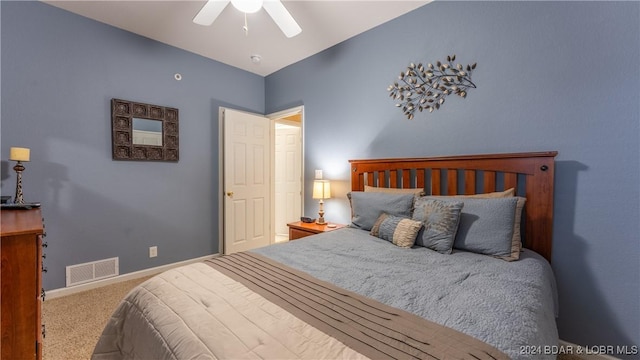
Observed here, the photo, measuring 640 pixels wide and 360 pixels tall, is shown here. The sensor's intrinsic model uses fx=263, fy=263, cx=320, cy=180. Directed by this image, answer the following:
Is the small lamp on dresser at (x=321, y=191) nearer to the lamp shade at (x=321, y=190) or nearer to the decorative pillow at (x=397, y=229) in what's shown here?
the lamp shade at (x=321, y=190)

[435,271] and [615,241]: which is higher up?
[615,241]

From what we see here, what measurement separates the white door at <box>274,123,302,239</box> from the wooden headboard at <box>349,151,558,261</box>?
2.40 meters

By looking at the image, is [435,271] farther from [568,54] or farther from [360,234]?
[568,54]

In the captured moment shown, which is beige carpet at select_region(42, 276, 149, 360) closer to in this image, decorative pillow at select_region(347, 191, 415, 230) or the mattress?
the mattress

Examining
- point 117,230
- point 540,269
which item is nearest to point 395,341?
point 540,269

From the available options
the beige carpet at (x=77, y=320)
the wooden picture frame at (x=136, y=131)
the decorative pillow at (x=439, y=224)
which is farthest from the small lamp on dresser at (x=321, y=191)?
the beige carpet at (x=77, y=320)

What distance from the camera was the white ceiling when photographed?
2.41m

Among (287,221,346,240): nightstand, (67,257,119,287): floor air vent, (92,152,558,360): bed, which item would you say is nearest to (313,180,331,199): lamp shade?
(287,221,346,240): nightstand

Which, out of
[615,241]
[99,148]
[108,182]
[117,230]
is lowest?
[117,230]

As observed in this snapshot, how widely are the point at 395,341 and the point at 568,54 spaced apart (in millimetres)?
2159

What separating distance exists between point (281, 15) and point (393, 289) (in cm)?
197

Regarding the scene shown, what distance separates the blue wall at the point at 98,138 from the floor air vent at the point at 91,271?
0.21 feet

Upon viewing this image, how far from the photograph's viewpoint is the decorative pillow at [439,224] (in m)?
1.74

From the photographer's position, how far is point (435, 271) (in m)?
1.41
